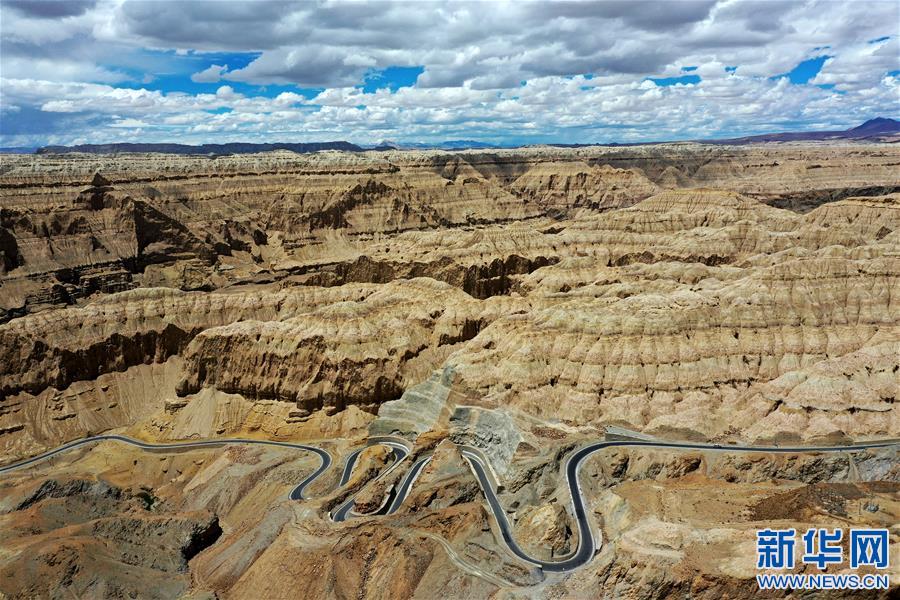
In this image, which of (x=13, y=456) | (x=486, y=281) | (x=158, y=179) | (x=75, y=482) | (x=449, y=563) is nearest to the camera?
(x=449, y=563)

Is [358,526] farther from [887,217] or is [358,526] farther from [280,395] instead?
[887,217]

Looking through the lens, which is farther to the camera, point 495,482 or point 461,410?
point 461,410

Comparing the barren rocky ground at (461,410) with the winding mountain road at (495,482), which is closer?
the winding mountain road at (495,482)

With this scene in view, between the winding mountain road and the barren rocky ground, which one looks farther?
the barren rocky ground

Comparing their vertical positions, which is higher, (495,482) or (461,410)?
(461,410)

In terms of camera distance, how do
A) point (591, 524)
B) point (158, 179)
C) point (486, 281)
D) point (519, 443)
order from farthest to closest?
point (158, 179)
point (486, 281)
point (519, 443)
point (591, 524)

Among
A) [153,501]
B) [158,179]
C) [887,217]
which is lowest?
[153,501]

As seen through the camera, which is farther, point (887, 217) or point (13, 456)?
point (887, 217)

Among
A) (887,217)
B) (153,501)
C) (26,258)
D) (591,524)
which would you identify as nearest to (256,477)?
(153,501)
